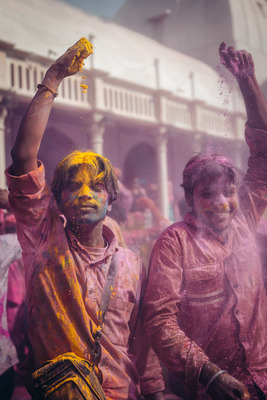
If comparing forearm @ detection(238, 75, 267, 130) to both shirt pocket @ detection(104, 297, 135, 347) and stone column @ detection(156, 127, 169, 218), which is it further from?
stone column @ detection(156, 127, 169, 218)

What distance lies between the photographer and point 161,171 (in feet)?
21.9

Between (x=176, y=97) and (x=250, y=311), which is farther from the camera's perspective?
(x=176, y=97)

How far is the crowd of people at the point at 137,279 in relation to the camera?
1.35 meters

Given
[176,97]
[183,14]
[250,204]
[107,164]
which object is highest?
[183,14]

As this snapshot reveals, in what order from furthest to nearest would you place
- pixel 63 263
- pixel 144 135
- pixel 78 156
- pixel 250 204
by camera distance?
pixel 144 135
pixel 250 204
pixel 78 156
pixel 63 263

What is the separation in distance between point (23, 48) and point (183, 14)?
5.75 metres

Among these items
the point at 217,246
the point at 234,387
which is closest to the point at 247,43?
the point at 217,246

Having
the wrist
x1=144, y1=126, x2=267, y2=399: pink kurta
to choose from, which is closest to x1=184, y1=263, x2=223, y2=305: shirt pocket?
x1=144, y1=126, x2=267, y2=399: pink kurta

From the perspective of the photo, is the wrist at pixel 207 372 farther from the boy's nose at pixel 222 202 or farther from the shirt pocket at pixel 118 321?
the boy's nose at pixel 222 202

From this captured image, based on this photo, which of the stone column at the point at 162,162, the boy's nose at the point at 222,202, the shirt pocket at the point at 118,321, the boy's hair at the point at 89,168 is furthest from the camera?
the stone column at the point at 162,162

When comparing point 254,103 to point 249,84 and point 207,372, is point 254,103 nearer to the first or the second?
point 249,84

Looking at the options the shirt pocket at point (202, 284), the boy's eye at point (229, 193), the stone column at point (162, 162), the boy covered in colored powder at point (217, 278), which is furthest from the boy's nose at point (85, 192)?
the stone column at point (162, 162)

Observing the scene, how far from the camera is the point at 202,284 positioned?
161cm

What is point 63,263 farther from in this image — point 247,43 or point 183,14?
point 183,14
